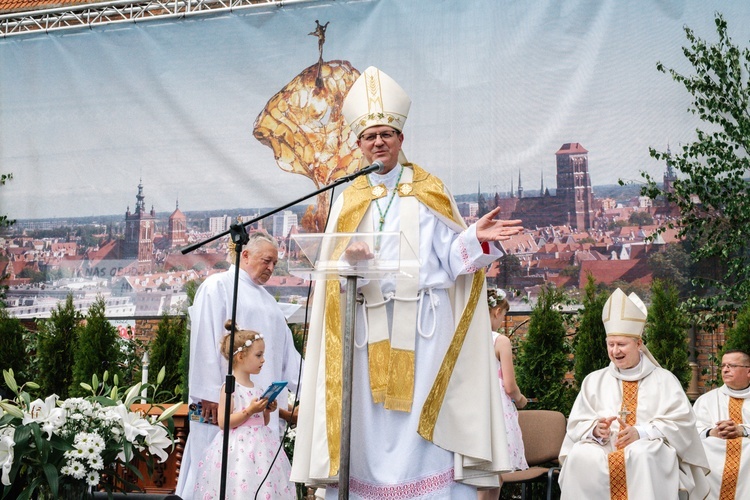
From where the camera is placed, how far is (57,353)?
9492 mm

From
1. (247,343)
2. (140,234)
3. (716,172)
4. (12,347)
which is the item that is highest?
(716,172)

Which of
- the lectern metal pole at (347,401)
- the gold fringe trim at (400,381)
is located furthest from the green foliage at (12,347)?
the lectern metal pole at (347,401)

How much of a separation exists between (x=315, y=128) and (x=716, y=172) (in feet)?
12.7

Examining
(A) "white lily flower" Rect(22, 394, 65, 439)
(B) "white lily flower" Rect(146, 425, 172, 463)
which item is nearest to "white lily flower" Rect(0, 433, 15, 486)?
(A) "white lily flower" Rect(22, 394, 65, 439)

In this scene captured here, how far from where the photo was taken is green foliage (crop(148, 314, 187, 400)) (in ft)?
30.1

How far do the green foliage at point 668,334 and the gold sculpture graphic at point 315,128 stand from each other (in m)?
3.29

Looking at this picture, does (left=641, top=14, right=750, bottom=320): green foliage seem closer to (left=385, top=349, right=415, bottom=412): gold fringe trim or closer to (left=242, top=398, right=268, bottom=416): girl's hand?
(left=242, top=398, right=268, bottom=416): girl's hand

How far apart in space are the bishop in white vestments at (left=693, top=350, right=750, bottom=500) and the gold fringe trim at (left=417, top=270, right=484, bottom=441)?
3.15 m

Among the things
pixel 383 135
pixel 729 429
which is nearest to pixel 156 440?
pixel 383 135

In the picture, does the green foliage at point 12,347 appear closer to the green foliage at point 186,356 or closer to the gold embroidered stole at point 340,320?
the green foliage at point 186,356

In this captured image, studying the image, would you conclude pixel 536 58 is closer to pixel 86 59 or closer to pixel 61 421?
pixel 86 59

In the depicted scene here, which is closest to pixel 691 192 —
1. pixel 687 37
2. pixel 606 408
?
pixel 687 37

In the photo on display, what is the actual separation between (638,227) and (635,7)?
6.54ft

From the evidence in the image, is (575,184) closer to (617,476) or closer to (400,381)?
(617,476)
